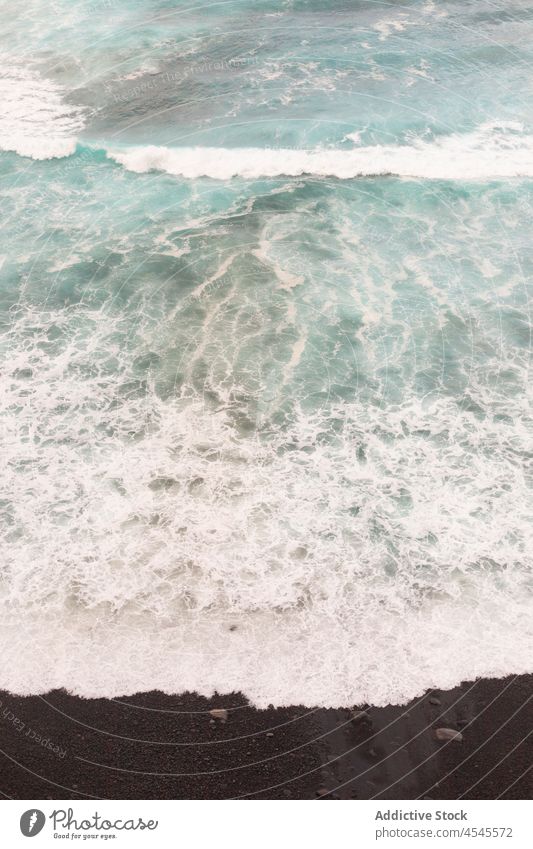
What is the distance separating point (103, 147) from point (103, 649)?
31175 mm

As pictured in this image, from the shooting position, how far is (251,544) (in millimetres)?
22000

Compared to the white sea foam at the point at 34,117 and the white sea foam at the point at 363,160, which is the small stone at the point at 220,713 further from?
the white sea foam at the point at 34,117

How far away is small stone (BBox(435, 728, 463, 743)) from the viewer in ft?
56.6

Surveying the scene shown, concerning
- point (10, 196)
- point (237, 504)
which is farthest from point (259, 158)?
point (237, 504)

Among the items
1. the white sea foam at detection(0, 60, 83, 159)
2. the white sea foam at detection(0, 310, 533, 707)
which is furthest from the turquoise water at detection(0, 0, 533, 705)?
the white sea foam at detection(0, 60, 83, 159)

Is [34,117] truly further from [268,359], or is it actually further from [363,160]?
[268,359]

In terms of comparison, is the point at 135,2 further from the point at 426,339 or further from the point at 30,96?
the point at 426,339

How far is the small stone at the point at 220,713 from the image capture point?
58.0 feet
